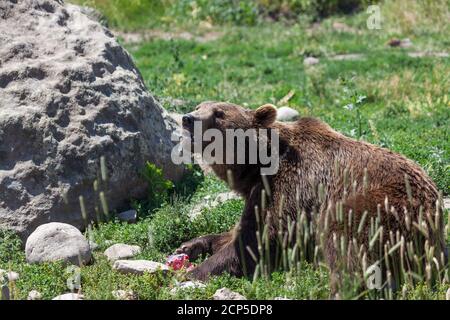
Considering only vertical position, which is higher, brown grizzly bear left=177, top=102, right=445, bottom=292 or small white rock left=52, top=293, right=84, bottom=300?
brown grizzly bear left=177, top=102, right=445, bottom=292

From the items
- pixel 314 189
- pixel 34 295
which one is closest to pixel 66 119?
pixel 34 295

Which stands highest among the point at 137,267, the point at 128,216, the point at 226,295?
the point at 226,295

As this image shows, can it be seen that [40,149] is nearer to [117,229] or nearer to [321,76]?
[117,229]

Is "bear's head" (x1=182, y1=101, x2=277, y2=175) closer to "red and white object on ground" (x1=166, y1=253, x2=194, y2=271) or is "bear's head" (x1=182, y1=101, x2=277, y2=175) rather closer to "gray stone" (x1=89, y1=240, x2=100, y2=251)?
"red and white object on ground" (x1=166, y1=253, x2=194, y2=271)

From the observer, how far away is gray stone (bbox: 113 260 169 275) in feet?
24.3

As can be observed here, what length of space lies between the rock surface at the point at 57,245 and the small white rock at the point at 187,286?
107 centimetres

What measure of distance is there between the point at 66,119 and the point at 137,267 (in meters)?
2.26

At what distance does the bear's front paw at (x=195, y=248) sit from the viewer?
27.3 feet

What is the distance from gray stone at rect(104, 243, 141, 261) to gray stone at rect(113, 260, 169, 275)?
56 centimetres

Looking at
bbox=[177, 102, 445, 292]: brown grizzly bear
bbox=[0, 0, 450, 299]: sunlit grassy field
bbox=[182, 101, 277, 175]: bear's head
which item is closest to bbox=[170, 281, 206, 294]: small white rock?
bbox=[0, 0, 450, 299]: sunlit grassy field

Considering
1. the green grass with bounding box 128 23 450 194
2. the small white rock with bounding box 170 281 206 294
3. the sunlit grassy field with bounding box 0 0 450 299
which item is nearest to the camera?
the small white rock with bounding box 170 281 206 294

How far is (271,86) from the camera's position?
1525 centimetres

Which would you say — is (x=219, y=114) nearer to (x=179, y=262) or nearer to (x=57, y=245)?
(x=179, y=262)

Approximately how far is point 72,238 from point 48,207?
0.97m
